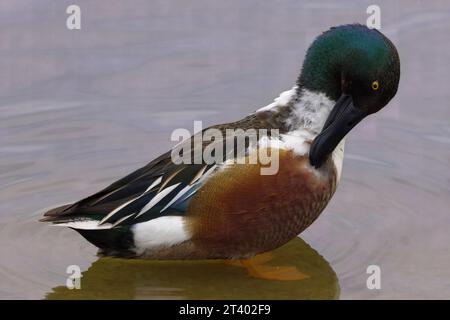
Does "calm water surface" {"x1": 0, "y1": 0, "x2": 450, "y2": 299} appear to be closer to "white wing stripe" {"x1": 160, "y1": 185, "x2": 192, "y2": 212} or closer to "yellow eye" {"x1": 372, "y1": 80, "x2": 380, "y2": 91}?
"white wing stripe" {"x1": 160, "y1": 185, "x2": 192, "y2": 212}

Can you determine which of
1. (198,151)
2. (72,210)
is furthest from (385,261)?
(72,210)

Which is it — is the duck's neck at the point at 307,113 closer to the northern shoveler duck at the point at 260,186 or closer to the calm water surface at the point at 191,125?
the northern shoveler duck at the point at 260,186

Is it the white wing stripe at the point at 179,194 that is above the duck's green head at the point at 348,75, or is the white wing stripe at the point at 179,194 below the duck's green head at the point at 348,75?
below

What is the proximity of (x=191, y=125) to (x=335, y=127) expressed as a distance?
7.09 feet

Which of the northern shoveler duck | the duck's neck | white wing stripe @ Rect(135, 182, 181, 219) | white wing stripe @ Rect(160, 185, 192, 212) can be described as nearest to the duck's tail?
the northern shoveler duck

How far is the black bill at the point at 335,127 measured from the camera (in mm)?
6785

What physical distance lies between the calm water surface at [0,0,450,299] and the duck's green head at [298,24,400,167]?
88 cm

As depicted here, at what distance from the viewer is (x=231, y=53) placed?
31.1 feet

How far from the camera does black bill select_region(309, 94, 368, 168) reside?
267 inches

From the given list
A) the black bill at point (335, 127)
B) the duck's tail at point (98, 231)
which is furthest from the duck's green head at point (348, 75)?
the duck's tail at point (98, 231)

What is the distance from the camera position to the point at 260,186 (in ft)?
22.3

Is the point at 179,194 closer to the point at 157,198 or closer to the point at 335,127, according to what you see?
the point at 157,198

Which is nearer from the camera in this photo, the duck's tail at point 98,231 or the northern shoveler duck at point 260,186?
the northern shoveler duck at point 260,186

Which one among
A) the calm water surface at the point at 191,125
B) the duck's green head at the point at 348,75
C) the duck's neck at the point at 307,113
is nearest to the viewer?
the duck's green head at the point at 348,75
